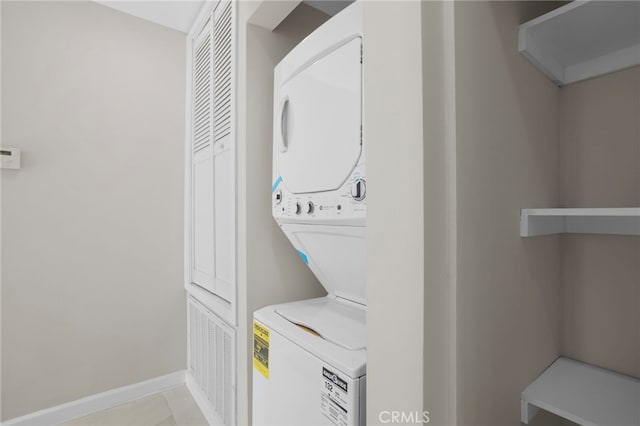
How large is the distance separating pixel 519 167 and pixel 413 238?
498 millimetres

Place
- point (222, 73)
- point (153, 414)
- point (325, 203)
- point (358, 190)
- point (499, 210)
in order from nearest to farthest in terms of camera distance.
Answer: point (499, 210) → point (358, 190) → point (325, 203) → point (222, 73) → point (153, 414)

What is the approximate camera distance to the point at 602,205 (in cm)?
112

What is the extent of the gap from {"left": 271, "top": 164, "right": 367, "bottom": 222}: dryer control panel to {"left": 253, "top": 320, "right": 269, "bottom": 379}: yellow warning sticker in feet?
1.48

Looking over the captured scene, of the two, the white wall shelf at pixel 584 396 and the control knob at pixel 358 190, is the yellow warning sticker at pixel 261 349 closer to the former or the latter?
the control knob at pixel 358 190

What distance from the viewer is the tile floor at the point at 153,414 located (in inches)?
80.6

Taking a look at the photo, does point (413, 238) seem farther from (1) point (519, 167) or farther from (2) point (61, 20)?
(2) point (61, 20)

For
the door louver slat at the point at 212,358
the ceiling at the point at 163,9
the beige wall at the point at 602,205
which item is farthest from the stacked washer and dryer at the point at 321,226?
the ceiling at the point at 163,9

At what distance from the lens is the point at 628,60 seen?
40.7 inches

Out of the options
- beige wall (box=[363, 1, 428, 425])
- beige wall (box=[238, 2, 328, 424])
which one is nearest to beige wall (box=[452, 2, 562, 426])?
beige wall (box=[363, 1, 428, 425])

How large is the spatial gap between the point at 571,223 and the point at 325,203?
90cm

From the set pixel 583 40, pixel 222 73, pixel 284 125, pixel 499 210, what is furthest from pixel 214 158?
pixel 583 40

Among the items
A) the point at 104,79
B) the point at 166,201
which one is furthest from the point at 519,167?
the point at 104,79

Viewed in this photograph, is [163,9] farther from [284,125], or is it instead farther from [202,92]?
[284,125]

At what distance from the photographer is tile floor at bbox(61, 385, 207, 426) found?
6.72 ft
